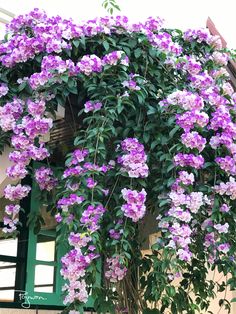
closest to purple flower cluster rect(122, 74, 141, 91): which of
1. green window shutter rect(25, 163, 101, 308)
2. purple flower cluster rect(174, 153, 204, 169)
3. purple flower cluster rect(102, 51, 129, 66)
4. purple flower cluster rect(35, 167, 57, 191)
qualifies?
purple flower cluster rect(102, 51, 129, 66)

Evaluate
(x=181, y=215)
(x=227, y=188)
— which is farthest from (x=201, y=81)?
(x=181, y=215)

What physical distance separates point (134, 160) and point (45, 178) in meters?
0.65

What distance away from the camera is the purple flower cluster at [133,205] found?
9.91 feet

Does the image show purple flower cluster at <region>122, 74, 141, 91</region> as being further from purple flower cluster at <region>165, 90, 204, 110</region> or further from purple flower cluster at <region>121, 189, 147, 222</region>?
purple flower cluster at <region>121, 189, 147, 222</region>

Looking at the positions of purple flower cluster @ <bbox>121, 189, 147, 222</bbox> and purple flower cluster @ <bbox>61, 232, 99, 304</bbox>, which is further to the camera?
purple flower cluster @ <bbox>121, 189, 147, 222</bbox>

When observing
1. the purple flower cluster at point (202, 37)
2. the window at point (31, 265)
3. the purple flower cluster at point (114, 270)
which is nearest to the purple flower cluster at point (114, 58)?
the purple flower cluster at point (202, 37)

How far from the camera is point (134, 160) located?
3137 millimetres

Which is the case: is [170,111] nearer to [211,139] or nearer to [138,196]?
[211,139]

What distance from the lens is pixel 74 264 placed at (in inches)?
113

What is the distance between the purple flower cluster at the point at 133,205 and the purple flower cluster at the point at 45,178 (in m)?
0.61

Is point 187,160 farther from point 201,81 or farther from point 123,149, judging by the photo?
point 201,81

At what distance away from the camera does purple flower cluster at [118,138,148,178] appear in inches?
123

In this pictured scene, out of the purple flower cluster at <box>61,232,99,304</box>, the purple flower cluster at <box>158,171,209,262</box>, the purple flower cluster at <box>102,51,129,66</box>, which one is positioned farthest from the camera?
the purple flower cluster at <box>102,51,129,66</box>

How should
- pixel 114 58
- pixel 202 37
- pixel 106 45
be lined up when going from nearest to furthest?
1. pixel 114 58
2. pixel 106 45
3. pixel 202 37
